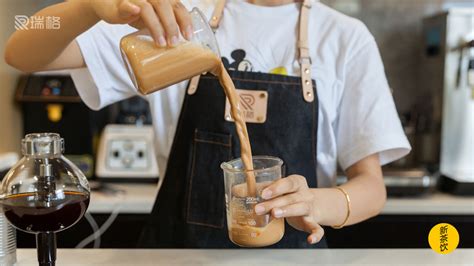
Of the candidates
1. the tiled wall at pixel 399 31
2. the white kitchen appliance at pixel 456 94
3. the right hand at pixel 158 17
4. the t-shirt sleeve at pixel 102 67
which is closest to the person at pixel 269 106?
the t-shirt sleeve at pixel 102 67

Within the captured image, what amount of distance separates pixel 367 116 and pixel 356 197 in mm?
201

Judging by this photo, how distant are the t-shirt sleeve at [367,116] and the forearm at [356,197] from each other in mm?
31

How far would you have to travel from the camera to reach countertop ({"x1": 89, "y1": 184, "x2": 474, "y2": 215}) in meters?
1.89

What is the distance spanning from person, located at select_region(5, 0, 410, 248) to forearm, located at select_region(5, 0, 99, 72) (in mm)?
70

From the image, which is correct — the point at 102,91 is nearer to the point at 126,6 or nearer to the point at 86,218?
the point at 126,6

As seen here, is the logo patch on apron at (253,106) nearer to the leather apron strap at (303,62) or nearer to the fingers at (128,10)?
the leather apron strap at (303,62)

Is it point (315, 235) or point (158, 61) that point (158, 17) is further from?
point (315, 235)

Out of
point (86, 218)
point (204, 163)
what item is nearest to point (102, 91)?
point (204, 163)

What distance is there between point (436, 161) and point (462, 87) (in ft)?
1.05

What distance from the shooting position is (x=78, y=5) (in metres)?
0.98

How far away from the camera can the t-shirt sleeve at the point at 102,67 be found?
1.21 m

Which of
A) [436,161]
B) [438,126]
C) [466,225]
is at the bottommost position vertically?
[466,225]

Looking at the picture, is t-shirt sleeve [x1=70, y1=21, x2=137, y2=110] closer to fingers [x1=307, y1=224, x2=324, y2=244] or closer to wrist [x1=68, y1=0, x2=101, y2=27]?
wrist [x1=68, y1=0, x2=101, y2=27]

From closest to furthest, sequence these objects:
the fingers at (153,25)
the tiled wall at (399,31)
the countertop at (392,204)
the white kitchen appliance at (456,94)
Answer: the fingers at (153,25)
the countertop at (392,204)
the white kitchen appliance at (456,94)
the tiled wall at (399,31)
